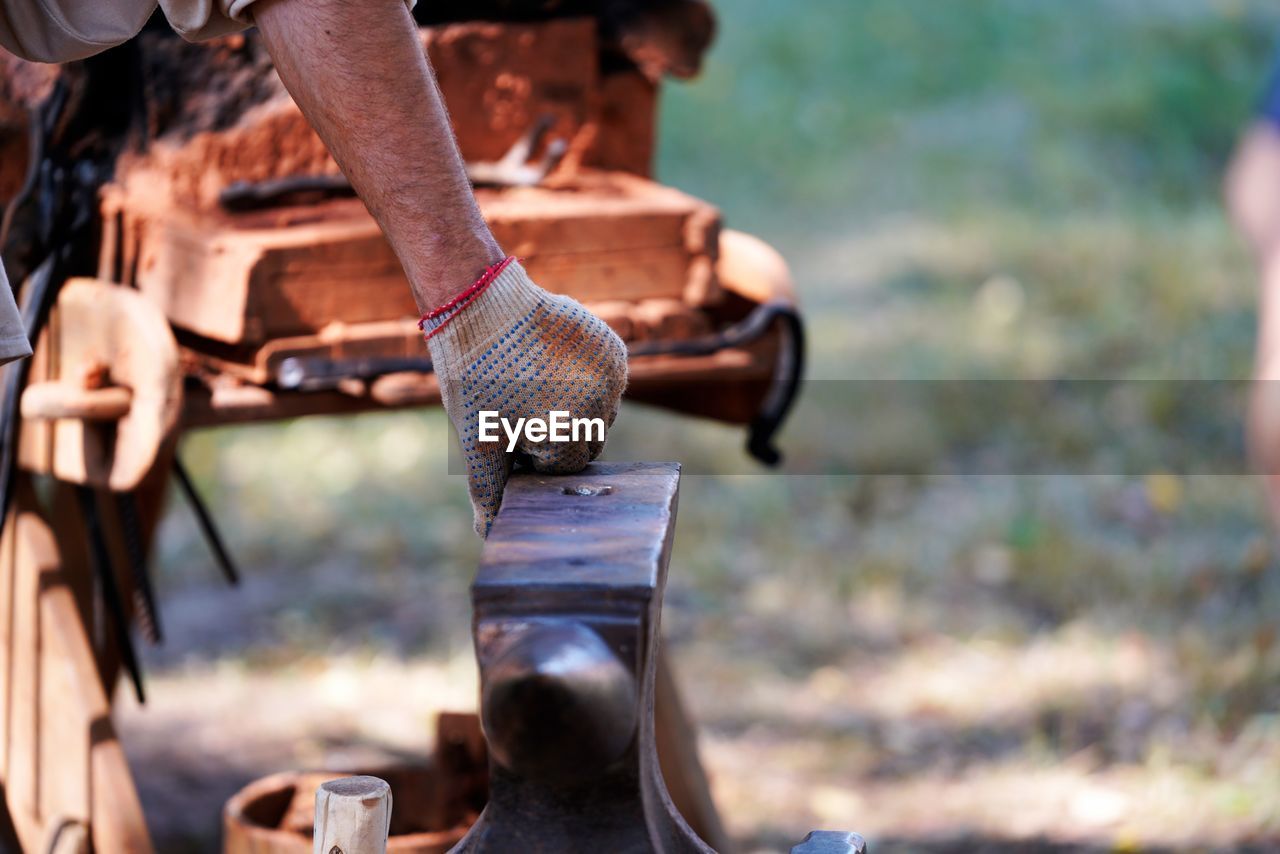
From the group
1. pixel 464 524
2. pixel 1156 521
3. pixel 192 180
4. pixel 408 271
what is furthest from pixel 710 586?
pixel 408 271

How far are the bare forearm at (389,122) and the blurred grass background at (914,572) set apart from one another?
194 centimetres

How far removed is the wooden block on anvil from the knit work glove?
646 millimetres

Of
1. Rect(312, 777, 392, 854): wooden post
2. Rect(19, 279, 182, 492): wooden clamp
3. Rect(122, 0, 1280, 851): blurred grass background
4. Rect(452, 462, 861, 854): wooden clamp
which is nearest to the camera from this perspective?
Rect(452, 462, 861, 854): wooden clamp

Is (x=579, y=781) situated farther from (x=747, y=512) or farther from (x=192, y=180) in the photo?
(x=747, y=512)

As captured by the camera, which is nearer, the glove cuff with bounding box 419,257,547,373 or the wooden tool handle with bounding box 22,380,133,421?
the glove cuff with bounding box 419,257,547,373

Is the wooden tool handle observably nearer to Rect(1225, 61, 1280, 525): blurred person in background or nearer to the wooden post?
the wooden post

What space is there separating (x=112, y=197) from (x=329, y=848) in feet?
3.79

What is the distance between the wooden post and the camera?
1383 millimetres

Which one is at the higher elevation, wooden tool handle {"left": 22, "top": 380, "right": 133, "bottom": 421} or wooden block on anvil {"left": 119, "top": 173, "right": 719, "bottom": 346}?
wooden block on anvil {"left": 119, "top": 173, "right": 719, "bottom": 346}

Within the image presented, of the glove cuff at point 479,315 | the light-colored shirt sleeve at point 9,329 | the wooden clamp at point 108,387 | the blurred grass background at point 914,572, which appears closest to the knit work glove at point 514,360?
the glove cuff at point 479,315

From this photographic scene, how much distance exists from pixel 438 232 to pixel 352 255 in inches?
27.2

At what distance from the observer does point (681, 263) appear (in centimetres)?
234

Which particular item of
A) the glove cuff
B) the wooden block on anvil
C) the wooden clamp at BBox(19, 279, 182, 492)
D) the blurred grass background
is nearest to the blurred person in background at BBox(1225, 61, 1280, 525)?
the glove cuff

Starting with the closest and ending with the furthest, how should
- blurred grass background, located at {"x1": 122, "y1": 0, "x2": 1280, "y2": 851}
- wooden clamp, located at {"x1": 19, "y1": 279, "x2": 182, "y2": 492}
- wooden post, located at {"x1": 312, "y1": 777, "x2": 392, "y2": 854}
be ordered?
wooden post, located at {"x1": 312, "y1": 777, "x2": 392, "y2": 854} < wooden clamp, located at {"x1": 19, "y1": 279, "x2": 182, "y2": 492} < blurred grass background, located at {"x1": 122, "y1": 0, "x2": 1280, "y2": 851}
